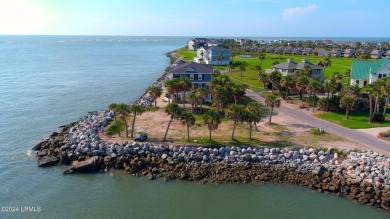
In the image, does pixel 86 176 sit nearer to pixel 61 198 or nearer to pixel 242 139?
pixel 61 198

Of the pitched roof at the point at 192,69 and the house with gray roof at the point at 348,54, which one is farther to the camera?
the house with gray roof at the point at 348,54

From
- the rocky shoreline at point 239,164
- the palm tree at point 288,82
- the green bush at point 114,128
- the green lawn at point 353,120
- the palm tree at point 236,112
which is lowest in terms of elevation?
the rocky shoreline at point 239,164

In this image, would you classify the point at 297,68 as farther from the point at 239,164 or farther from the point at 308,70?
the point at 239,164

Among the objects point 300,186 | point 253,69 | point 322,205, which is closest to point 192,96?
point 300,186

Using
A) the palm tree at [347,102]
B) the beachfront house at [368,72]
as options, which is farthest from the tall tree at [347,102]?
the beachfront house at [368,72]

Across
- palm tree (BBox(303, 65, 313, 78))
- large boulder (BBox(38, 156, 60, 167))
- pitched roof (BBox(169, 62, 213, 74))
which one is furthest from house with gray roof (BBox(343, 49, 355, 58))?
large boulder (BBox(38, 156, 60, 167))

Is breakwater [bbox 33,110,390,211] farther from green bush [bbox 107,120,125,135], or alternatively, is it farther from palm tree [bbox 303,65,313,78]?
palm tree [bbox 303,65,313,78]

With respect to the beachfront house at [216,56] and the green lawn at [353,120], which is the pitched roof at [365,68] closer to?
the green lawn at [353,120]
